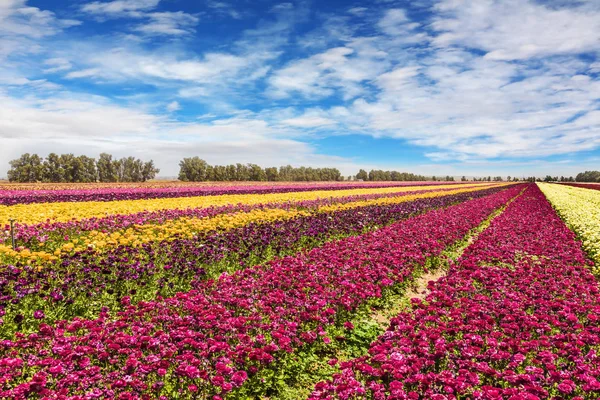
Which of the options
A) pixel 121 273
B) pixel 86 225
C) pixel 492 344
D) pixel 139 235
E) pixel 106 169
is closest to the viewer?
pixel 492 344

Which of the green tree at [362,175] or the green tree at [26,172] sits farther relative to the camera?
the green tree at [362,175]

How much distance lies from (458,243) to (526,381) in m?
11.1

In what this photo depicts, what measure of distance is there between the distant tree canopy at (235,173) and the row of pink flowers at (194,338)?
113608mm

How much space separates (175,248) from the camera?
29.5 ft

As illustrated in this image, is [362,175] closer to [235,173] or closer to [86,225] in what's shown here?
[235,173]

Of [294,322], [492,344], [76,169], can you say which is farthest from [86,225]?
[76,169]

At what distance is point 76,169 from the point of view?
107750mm

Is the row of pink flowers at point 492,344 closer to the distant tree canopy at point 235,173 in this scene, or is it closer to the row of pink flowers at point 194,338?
the row of pink flowers at point 194,338

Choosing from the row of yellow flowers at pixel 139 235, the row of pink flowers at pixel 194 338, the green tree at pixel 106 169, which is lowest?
the row of pink flowers at pixel 194 338

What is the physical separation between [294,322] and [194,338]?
1.42 m

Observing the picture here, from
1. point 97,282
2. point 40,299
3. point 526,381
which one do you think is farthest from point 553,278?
point 40,299

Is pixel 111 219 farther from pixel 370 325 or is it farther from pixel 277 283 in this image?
pixel 370 325

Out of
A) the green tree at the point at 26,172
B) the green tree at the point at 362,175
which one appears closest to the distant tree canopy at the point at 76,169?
the green tree at the point at 26,172

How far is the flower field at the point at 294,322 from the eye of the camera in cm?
383
